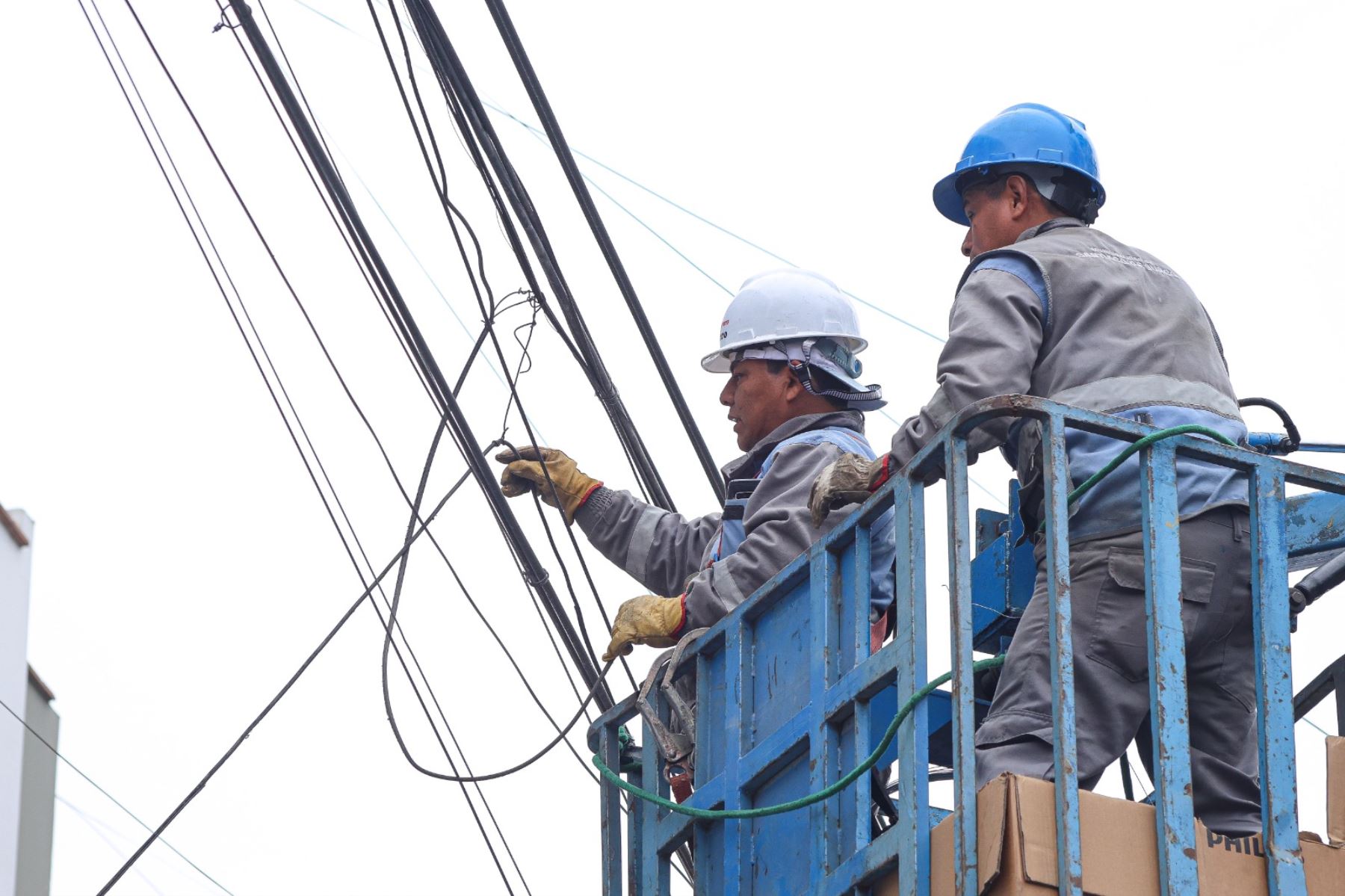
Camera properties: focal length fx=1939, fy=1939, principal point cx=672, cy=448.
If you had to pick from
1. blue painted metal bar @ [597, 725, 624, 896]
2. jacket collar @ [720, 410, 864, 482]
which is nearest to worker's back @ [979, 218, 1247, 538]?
jacket collar @ [720, 410, 864, 482]

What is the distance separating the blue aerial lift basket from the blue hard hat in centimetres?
91

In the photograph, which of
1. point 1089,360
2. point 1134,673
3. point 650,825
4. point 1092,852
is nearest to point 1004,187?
point 1089,360

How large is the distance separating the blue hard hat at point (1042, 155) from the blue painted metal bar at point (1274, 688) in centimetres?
136

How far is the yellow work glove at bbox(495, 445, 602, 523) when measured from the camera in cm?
710

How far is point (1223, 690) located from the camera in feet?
15.3

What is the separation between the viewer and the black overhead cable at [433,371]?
6.31m

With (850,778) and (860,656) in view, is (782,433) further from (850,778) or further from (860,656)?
(850,778)

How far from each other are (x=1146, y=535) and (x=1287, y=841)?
712mm

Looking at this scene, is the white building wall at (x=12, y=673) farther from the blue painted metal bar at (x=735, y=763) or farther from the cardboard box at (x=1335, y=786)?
the cardboard box at (x=1335, y=786)

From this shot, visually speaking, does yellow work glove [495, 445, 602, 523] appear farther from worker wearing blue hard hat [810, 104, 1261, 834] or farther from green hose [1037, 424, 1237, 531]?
green hose [1037, 424, 1237, 531]

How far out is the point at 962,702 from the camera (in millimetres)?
4102

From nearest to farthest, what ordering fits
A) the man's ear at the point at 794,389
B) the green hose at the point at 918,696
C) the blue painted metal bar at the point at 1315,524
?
the green hose at the point at 918,696
the blue painted metal bar at the point at 1315,524
the man's ear at the point at 794,389

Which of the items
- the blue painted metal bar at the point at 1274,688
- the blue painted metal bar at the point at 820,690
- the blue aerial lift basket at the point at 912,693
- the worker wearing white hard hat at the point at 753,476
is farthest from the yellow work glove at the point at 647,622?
the blue painted metal bar at the point at 1274,688

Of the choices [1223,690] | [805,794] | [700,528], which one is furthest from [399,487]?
[1223,690]
